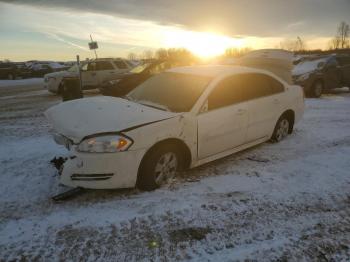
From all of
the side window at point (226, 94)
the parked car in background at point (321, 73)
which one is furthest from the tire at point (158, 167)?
the parked car in background at point (321, 73)

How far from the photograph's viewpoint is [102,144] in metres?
3.72

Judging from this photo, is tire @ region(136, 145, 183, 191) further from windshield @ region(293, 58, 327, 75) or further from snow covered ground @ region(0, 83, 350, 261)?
windshield @ region(293, 58, 327, 75)

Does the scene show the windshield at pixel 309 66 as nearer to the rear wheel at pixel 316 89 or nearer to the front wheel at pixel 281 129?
the rear wheel at pixel 316 89

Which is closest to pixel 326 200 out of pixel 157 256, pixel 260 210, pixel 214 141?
pixel 260 210

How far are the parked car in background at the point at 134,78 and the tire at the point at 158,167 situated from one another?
8.19 m

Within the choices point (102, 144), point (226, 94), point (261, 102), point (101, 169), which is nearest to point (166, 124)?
point (102, 144)

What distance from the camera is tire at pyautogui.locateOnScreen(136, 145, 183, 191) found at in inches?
157

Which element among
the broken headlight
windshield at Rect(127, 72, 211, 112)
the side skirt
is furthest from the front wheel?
the broken headlight

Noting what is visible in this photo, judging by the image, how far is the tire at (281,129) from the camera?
6.11 m

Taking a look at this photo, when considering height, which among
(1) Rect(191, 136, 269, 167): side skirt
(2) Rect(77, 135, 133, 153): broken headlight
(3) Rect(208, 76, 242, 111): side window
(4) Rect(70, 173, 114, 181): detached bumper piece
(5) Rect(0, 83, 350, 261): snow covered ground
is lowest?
(5) Rect(0, 83, 350, 261): snow covered ground

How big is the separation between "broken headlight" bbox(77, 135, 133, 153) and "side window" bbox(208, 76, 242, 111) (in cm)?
152

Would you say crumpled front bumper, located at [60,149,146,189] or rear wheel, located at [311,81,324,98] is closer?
crumpled front bumper, located at [60,149,146,189]

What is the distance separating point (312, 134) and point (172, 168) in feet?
13.0

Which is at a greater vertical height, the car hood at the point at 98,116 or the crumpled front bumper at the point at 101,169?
the car hood at the point at 98,116
